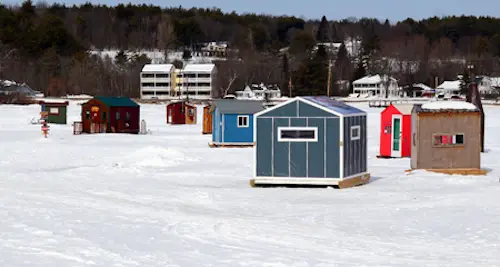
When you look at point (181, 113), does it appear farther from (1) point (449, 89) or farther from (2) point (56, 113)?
(1) point (449, 89)

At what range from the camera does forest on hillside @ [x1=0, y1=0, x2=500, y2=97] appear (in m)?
118

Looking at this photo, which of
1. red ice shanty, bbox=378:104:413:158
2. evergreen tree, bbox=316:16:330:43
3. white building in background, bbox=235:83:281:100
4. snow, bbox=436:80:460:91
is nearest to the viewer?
red ice shanty, bbox=378:104:413:158

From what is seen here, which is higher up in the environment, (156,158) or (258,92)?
(258,92)

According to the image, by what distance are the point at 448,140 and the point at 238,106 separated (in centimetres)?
1397

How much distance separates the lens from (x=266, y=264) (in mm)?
9016

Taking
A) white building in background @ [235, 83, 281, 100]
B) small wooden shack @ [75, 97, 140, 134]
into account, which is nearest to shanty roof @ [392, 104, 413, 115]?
small wooden shack @ [75, 97, 140, 134]

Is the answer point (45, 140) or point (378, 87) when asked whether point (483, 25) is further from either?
Result: point (45, 140)

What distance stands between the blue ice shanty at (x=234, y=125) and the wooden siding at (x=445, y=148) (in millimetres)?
12635

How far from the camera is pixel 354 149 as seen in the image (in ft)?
62.1

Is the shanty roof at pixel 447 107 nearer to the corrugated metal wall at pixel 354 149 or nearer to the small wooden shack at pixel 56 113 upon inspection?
the corrugated metal wall at pixel 354 149

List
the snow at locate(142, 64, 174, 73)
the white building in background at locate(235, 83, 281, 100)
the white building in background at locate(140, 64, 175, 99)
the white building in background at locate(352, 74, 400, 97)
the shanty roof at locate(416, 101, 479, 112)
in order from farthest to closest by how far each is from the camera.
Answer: the white building in background at locate(140, 64, 175, 99), the snow at locate(142, 64, 174, 73), the white building in background at locate(352, 74, 400, 97), the white building in background at locate(235, 83, 281, 100), the shanty roof at locate(416, 101, 479, 112)

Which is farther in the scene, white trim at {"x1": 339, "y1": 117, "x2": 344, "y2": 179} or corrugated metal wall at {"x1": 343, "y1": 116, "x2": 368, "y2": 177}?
corrugated metal wall at {"x1": 343, "y1": 116, "x2": 368, "y2": 177}

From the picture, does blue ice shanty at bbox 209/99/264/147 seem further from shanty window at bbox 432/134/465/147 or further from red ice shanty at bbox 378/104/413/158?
shanty window at bbox 432/134/465/147

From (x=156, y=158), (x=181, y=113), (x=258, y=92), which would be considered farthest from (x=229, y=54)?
(x=156, y=158)
